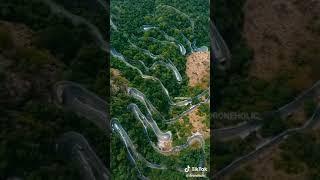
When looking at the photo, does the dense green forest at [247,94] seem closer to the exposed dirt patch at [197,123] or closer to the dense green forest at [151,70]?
the exposed dirt patch at [197,123]

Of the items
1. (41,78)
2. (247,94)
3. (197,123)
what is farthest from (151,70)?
(247,94)

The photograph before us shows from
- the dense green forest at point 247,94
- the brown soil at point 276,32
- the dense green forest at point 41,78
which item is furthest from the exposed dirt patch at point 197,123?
the brown soil at point 276,32

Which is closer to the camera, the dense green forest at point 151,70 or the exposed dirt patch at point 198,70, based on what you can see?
the dense green forest at point 151,70

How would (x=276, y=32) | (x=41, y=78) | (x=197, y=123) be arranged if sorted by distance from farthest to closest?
1. (x=276, y=32)
2. (x=41, y=78)
3. (x=197, y=123)

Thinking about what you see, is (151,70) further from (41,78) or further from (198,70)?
(41,78)

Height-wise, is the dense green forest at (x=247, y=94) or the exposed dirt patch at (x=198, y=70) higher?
the exposed dirt patch at (x=198, y=70)

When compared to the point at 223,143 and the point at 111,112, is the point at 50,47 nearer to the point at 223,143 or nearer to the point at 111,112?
the point at 111,112
